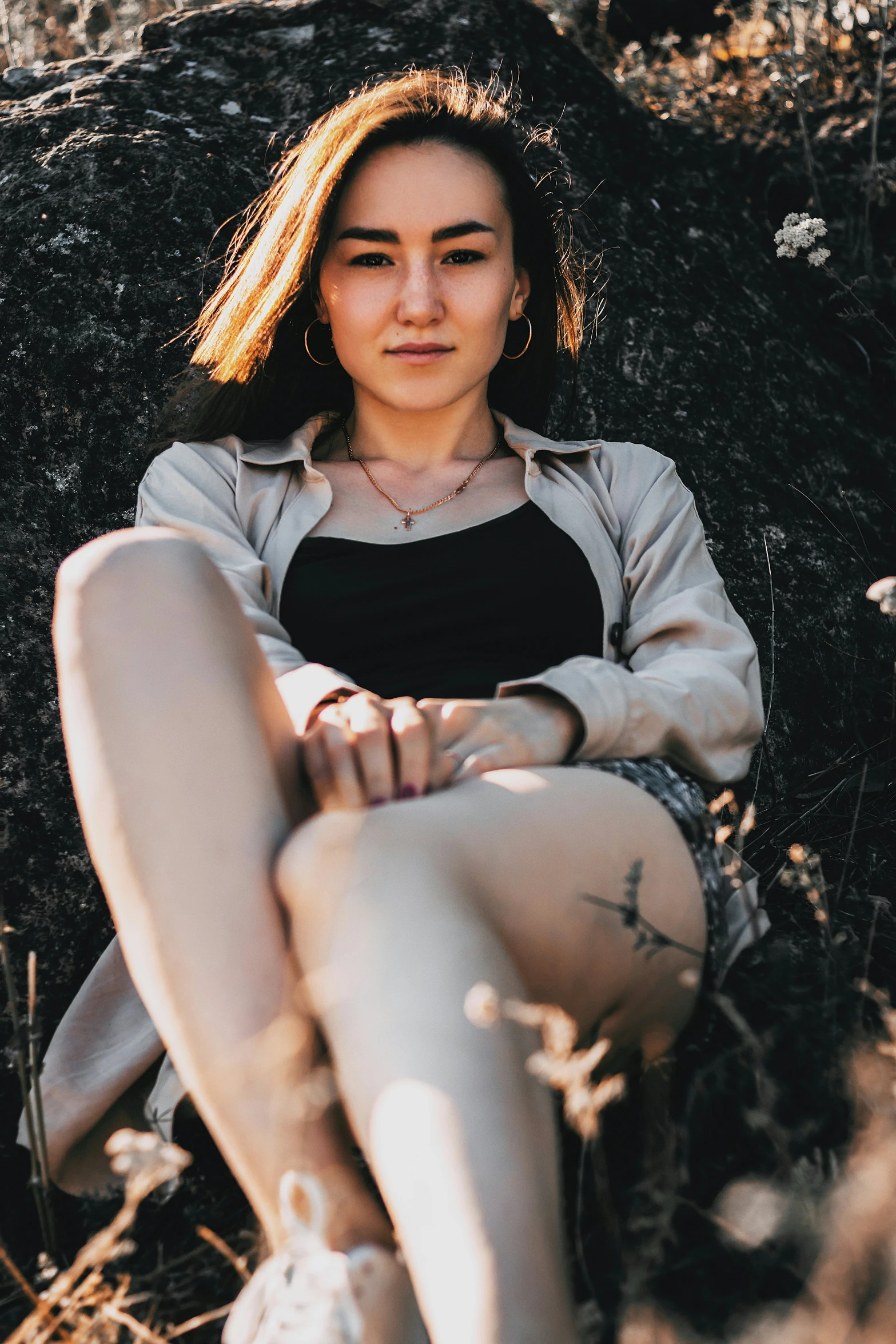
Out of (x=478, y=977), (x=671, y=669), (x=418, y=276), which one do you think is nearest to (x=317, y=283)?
(x=418, y=276)

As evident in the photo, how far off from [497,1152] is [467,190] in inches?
74.5

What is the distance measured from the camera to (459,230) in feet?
7.54

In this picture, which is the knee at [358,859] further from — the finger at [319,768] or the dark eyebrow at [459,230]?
the dark eyebrow at [459,230]

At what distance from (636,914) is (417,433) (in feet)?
4.52

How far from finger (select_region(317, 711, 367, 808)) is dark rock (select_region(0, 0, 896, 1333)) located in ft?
3.67

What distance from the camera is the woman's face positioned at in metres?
2.28

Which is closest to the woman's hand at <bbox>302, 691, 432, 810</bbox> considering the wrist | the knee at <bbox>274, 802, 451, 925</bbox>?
the knee at <bbox>274, 802, 451, 925</bbox>

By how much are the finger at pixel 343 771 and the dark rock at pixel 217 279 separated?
1119 mm

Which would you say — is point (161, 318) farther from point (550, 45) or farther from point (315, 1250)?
point (315, 1250)

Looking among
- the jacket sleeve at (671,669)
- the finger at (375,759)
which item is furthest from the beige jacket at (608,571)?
the finger at (375,759)

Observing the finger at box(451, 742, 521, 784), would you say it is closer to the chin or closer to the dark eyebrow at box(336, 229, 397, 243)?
the chin

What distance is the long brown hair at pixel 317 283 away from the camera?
235 cm

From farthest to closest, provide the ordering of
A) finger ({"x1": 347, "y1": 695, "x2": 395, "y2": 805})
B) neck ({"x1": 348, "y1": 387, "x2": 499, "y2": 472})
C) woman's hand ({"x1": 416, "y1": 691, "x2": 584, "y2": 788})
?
neck ({"x1": 348, "y1": 387, "x2": 499, "y2": 472}) → woman's hand ({"x1": 416, "y1": 691, "x2": 584, "y2": 788}) → finger ({"x1": 347, "y1": 695, "x2": 395, "y2": 805})

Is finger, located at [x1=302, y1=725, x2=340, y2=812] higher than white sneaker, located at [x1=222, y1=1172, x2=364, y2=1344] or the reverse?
higher
